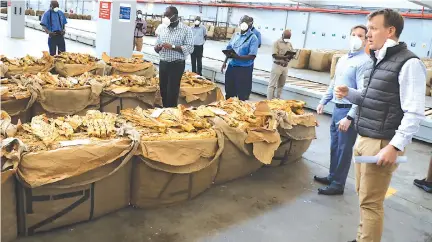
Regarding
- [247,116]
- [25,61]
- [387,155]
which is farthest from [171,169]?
[25,61]

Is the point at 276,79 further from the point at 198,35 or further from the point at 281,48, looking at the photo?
the point at 198,35

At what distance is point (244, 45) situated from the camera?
479 centimetres

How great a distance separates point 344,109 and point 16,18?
12.8 metres

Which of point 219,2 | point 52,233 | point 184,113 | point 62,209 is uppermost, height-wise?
point 219,2

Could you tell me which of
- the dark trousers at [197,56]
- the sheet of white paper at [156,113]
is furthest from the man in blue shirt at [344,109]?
the dark trousers at [197,56]

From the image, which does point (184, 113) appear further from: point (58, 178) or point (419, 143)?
point (419, 143)

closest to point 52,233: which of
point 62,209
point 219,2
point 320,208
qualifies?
point 62,209

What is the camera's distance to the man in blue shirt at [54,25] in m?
6.93

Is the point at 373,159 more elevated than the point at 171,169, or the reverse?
the point at 373,159

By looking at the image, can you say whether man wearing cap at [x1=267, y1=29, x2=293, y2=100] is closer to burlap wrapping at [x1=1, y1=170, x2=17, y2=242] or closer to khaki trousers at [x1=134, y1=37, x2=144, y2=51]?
burlap wrapping at [x1=1, y1=170, x2=17, y2=242]

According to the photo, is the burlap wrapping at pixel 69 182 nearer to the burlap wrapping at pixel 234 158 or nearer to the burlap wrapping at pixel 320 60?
the burlap wrapping at pixel 234 158

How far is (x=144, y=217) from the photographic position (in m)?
2.51

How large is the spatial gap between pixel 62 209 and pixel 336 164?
89.6 inches

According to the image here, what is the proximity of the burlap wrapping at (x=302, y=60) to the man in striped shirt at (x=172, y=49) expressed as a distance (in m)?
7.36
